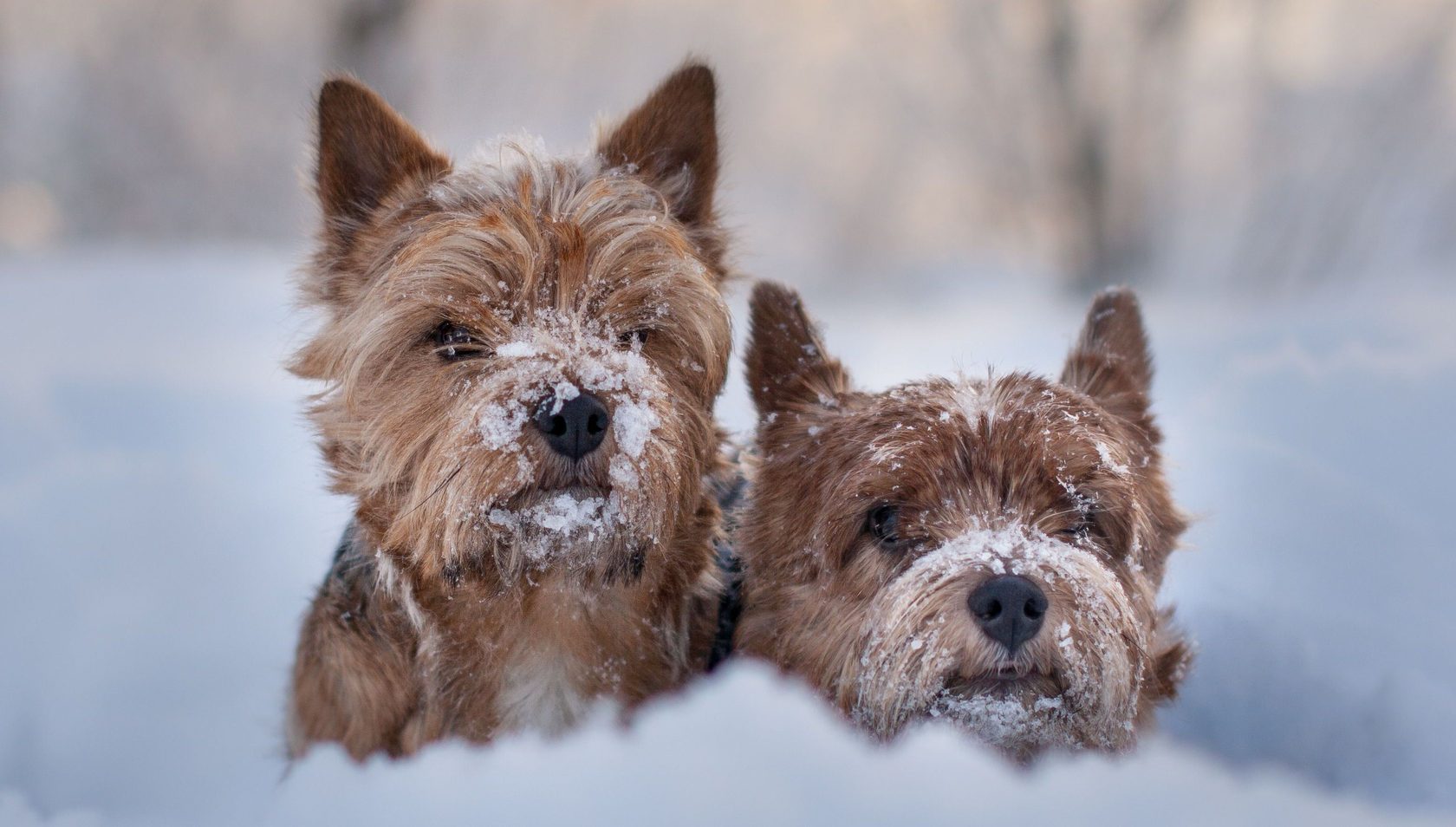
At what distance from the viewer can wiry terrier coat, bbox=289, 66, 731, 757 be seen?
127 inches

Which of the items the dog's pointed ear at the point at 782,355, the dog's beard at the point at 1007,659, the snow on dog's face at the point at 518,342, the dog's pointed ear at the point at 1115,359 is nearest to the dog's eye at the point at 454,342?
the snow on dog's face at the point at 518,342

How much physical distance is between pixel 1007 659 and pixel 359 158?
244cm

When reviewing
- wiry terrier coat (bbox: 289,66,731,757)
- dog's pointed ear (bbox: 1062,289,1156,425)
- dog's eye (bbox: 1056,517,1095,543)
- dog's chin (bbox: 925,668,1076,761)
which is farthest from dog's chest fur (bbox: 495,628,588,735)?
dog's pointed ear (bbox: 1062,289,1156,425)

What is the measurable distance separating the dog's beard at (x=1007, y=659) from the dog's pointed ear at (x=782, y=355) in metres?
1.04

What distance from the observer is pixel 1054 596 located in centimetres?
300

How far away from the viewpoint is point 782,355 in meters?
4.11

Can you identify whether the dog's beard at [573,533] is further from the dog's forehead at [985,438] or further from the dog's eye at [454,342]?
the dog's forehead at [985,438]

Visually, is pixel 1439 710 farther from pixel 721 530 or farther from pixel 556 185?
pixel 556 185

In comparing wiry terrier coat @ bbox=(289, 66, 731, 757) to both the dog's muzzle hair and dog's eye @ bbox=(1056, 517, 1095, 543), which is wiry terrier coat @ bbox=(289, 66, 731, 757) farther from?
dog's eye @ bbox=(1056, 517, 1095, 543)

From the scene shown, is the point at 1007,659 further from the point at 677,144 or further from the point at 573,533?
the point at 677,144

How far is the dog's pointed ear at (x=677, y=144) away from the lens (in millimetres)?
4031

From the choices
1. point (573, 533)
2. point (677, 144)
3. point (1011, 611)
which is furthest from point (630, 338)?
point (1011, 611)

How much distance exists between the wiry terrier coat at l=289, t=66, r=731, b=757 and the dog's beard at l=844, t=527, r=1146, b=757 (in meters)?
0.76

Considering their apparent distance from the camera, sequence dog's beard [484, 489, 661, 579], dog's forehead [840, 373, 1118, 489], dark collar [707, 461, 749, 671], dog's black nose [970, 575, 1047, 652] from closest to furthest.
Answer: dog's black nose [970, 575, 1047, 652]
dog's beard [484, 489, 661, 579]
dog's forehead [840, 373, 1118, 489]
dark collar [707, 461, 749, 671]
